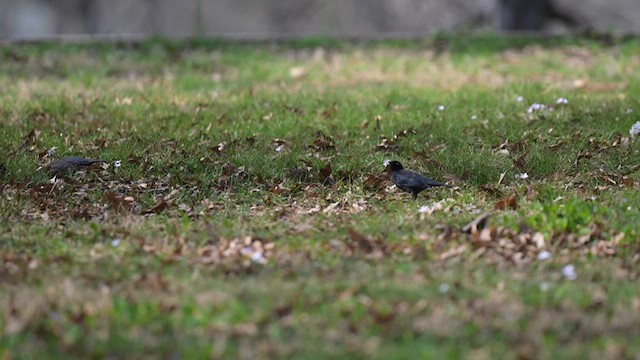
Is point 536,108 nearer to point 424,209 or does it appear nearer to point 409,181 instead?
point 409,181

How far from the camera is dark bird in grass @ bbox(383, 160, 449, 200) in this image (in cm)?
723

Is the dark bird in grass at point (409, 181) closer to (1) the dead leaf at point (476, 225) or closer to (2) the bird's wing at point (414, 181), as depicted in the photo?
(2) the bird's wing at point (414, 181)

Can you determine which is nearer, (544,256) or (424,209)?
(544,256)

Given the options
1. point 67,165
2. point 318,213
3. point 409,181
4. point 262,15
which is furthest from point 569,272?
point 262,15

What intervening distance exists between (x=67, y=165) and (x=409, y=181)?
2.76 metres

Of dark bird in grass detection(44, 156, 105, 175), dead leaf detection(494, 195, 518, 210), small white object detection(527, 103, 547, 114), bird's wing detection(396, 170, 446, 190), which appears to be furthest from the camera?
small white object detection(527, 103, 547, 114)

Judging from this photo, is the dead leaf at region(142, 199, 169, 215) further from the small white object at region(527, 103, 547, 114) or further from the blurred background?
the blurred background

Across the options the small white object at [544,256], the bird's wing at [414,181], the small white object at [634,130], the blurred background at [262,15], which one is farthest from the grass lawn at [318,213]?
the blurred background at [262,15]

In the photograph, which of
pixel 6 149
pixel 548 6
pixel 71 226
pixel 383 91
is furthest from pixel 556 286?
pixel 548 6

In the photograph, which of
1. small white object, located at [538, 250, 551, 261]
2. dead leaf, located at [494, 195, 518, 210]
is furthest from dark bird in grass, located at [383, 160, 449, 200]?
small white object, located at [538, 250, 551, 261]

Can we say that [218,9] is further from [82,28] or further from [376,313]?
[376,313]

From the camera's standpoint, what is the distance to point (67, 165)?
26.0ft

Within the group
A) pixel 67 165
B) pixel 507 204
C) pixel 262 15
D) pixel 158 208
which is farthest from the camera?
pixel 262 15

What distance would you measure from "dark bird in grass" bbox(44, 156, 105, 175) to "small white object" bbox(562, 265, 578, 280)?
3.99 m
